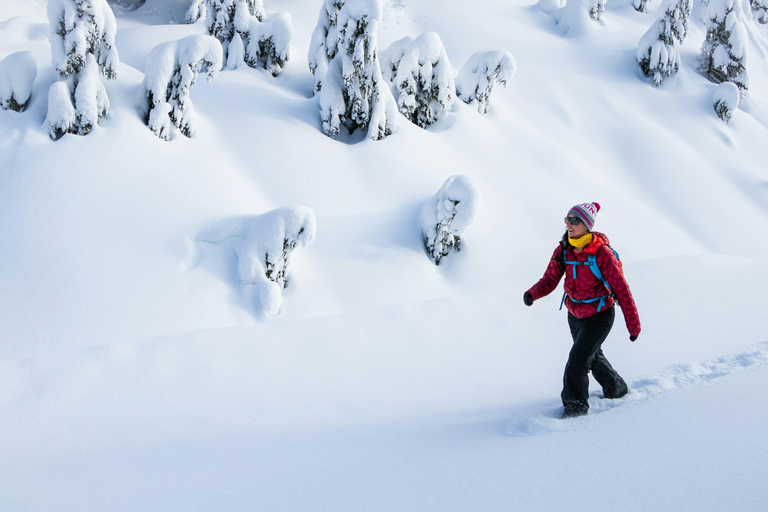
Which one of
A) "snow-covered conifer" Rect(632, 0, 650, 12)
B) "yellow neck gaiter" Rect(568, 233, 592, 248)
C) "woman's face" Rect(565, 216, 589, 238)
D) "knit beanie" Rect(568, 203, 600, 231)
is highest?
"snow-covered conifer" Rect(632, 0, 650, 12)

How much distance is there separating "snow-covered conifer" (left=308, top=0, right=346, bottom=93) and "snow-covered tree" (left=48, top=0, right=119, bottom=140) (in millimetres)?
4518

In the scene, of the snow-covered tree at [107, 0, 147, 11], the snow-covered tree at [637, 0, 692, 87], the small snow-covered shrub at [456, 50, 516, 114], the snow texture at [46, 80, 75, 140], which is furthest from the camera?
the snow-covered tree at [107, 0, 147, 11]

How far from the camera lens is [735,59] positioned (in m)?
19.2

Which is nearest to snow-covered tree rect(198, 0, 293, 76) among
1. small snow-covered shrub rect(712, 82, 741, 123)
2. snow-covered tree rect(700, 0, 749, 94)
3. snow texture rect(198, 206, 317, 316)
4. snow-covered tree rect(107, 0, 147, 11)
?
snow texture rect(198, 206, 317, 316)

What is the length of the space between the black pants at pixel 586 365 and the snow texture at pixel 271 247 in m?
3.53

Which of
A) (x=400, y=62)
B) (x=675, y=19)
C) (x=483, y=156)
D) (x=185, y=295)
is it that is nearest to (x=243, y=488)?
(x=185, y=295)

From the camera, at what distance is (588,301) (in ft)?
12.2

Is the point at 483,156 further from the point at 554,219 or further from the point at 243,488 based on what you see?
the point at 243,488

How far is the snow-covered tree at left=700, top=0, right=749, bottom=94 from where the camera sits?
1891 cm

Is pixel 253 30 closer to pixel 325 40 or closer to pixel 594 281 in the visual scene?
pixel 325 40

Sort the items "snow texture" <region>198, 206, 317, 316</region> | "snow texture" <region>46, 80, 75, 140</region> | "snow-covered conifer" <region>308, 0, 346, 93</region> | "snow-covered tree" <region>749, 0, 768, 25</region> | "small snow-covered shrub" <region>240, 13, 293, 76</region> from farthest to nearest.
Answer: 1. "snow-covered tree" <region>749, 0, 768, 25</region>
2. "small snow-covered shrub" <region>240, 13, 293, 76</region>
3. "snow-covered conifer" <region>308, 0, 346, 93</region>
4. "snow texture" <region>46, 80, 75, 140</region>
5. "snow texture" <region>198, 206, 317, 316</region>

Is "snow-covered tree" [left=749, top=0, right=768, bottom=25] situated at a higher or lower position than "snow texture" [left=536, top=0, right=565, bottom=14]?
higher

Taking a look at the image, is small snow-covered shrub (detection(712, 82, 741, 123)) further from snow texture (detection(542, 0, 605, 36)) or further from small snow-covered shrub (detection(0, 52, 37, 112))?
small snow-covered shrub (detection(0, 52, 37, 112))

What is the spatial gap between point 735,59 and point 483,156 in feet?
52.8
